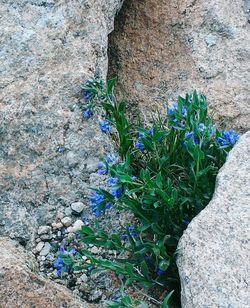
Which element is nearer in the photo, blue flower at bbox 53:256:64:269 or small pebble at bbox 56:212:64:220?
blue flower at bbox 53:256:64:269

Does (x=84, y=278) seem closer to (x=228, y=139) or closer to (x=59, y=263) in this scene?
(x=59, y=263)

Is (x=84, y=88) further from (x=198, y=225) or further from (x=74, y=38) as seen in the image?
(x=198, y=225)

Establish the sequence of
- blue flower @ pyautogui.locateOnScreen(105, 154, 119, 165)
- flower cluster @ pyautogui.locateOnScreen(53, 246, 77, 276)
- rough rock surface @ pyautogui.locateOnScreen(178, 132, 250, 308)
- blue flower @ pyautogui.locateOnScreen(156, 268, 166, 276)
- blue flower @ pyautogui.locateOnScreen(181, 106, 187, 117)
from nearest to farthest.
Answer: rough rock surface @ pyautogui.locateOnScreen(178, 132, 250, 308), blue flower @ pyautogui.locateOnScreen(156, 268, 166, 276), flower cluster @ pyautogui.locateOnScreen(53, 246, 77, 276), blue flower @ pyautogui.locateOnScreen(105, 154, 119, 165), blue flower @ pyautogui.locateOnScreen(181, 106, 187, 117)

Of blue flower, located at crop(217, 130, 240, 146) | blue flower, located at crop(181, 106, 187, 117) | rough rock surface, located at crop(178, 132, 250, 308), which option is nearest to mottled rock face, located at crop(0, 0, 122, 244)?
blue flower, located at crop(181, 106, 187, 117)

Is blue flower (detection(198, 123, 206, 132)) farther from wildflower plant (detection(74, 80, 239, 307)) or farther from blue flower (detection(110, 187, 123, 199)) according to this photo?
blue flower (detection(110, 187, 123, 199))

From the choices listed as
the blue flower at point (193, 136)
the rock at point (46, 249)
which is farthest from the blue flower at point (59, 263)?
the blue flower at point (193, 136)

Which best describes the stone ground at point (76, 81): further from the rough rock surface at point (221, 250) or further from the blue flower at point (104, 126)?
the rough rock surface at point (221, 250)
